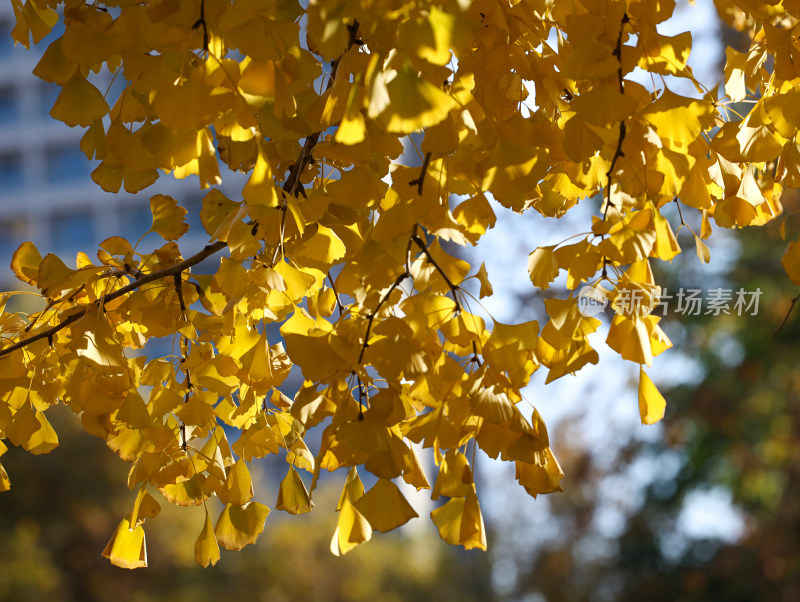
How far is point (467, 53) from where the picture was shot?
0.57m

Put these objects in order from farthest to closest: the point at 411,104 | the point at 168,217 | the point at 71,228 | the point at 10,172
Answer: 1. the point at 10,172
2. the point at 71,228
3. the point at 168,217
4. the point at 411,104

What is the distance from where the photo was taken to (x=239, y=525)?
2.37ft

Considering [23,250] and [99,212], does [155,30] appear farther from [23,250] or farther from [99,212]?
[99,212]

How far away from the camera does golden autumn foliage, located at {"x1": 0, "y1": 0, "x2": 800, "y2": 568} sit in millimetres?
487

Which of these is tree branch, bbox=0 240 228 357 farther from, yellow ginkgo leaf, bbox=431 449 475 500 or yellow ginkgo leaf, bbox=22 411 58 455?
yellow ginkgo leaf, bbox=431 449 475 500

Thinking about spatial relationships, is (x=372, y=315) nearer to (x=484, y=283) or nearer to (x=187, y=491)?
(x=484, y=283)

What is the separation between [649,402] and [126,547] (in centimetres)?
47

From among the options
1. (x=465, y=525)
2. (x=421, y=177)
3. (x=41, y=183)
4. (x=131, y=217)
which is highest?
(x=421, y=177)

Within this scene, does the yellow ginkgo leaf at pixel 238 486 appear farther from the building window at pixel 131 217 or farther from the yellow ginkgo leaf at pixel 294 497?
the building window at pixel 131 217

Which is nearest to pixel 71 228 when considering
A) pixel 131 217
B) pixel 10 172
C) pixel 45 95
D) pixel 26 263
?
pixel 131 217

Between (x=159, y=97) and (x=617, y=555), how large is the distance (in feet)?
15.6

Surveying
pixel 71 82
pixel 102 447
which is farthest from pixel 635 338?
pixel 102 447

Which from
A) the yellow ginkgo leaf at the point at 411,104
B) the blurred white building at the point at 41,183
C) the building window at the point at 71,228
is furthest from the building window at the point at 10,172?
the yellow ginkgo leaf at the point at 411,104

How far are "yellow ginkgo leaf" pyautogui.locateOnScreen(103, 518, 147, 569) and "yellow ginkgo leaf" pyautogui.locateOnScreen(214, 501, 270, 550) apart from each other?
0.07 metres
